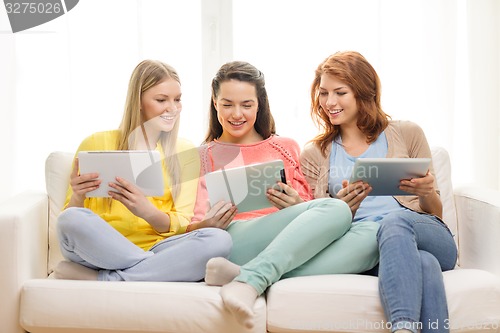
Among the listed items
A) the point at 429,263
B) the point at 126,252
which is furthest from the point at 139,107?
the point at 429,263

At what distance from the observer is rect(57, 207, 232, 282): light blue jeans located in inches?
82.7

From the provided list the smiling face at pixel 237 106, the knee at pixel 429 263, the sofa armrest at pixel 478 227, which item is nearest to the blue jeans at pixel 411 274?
the knee at pixel 429 263

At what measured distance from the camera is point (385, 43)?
3.36m

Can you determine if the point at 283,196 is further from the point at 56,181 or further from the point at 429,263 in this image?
the point at 56,181

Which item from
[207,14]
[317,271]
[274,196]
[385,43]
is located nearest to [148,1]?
[207,14]

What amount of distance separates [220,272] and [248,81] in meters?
0.84

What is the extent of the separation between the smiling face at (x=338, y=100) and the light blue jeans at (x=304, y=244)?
450 millimetres

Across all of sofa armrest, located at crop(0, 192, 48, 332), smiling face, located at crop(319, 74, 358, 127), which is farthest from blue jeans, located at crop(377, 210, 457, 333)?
sofa armrest, located at crop(0, 192, 48, 332)

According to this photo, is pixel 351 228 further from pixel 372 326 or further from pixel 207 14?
pixel 207 14

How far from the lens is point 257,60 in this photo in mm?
3365

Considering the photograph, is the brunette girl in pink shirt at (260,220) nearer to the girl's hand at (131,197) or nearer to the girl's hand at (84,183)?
the girl's hand at (131,197)

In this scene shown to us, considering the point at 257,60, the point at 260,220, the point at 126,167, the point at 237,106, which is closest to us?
the point at 126,167

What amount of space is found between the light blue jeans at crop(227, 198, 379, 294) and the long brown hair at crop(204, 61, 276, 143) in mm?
479

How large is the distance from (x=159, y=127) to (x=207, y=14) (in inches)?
41.8
